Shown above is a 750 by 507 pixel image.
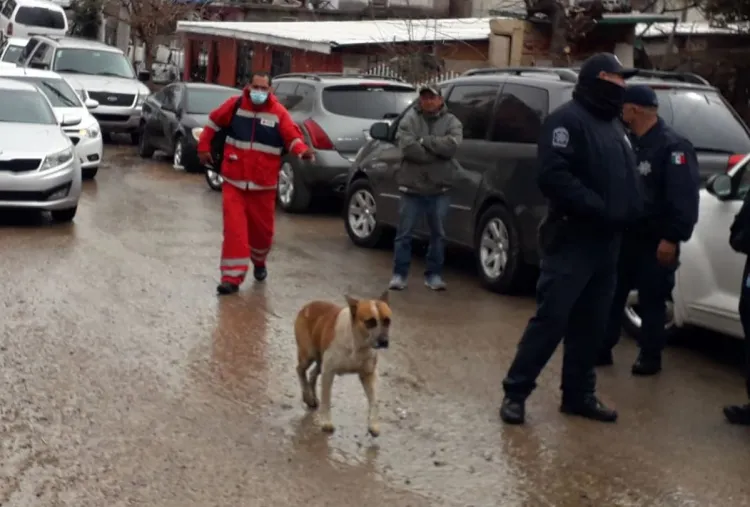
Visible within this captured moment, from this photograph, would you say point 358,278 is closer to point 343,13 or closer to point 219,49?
point 219,49

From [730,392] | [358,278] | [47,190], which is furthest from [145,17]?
[730,392]

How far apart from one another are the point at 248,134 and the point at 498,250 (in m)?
2.36

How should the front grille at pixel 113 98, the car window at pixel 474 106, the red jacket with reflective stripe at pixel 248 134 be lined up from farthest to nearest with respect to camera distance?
the front grille at pixel 113 98
the car window at pixel 474 106
the red jacket with reflective stripe at pixel 248 134

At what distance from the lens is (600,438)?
7.05 m

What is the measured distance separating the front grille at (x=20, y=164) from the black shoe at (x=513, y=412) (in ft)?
27.3

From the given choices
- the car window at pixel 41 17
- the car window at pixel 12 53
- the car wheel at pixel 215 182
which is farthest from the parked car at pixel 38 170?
the car window at pixel 41 17

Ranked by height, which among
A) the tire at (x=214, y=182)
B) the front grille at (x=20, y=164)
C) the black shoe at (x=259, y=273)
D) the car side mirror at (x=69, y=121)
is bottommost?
the tire at (x=214, y=182)

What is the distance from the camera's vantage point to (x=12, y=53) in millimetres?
31672

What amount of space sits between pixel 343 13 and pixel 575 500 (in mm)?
35459

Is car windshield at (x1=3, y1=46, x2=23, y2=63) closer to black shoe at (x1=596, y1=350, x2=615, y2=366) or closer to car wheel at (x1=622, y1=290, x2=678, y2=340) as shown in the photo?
car wheel at (x1=622, y1=290, x2=678, y2=340)

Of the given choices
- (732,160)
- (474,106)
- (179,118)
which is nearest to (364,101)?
(474,106)

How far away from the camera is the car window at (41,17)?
42688 millimetres

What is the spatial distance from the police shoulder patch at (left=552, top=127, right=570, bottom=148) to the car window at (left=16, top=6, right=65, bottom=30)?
38382mm

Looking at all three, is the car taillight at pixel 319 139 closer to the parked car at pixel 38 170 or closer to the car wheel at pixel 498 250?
the parked car at pixel 38 170
